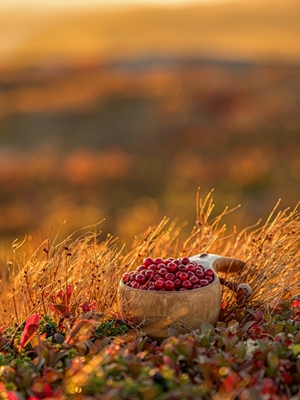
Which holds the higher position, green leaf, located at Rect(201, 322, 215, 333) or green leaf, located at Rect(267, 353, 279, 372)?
green leaf, located at Rect(267, 353, 279, 372)

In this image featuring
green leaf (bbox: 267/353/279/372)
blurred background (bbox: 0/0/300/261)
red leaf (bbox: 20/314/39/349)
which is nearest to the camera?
green leaf (bbox: 267/353/279/372)

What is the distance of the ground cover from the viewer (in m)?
2.39

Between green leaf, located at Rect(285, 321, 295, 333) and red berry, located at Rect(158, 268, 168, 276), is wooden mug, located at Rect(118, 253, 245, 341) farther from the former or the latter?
green leaf, located at Rect(285, 321, 295, 333)

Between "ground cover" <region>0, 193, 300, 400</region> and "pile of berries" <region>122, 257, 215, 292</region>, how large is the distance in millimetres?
227

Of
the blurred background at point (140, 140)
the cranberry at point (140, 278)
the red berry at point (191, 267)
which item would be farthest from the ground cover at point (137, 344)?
the blurred background at point (140, 140)

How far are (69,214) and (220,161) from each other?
421 cm

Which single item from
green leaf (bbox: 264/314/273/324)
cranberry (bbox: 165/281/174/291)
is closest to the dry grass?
green leaf (bbox: 264/314/273/324)

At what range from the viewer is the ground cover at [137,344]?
2.39 meters

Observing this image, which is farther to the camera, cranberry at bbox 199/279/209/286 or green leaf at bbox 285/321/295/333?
cranberry at bbox 199/279/209/286

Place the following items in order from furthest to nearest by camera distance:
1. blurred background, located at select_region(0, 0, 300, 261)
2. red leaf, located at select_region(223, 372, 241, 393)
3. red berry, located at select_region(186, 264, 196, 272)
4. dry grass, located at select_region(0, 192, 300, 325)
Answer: blurred background, located at select_region(0, 0, 300, 261), dry grass, located at select_region(0, 192, 300, 325), red berry, located at select_region(186, 264, 196, 272), red leaf, located at select_region(223, 372, 241, 393)

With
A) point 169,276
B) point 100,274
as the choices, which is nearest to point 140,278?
point 169,276

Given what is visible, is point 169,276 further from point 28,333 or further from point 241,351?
point 28,333

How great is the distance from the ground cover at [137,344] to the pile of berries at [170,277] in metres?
0.23

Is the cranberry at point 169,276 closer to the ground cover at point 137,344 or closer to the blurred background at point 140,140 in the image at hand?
the ground cover at point 137,344
